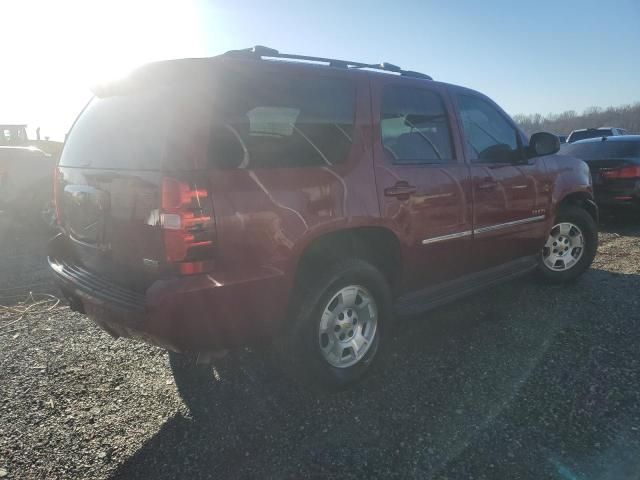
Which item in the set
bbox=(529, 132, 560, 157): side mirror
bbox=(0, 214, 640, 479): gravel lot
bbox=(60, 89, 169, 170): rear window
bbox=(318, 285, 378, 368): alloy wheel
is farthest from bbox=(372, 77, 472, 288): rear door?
bbox=(60, 89, 169, 170): rear window

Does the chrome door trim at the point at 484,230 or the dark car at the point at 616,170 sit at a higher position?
the dark car at the point at 616,170

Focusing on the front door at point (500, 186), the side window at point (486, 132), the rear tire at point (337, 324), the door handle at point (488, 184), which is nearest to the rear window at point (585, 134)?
the front door at point (500, 186)

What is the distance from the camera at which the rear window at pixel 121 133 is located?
7.42 feet

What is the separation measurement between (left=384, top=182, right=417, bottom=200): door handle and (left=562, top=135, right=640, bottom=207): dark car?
600 cm

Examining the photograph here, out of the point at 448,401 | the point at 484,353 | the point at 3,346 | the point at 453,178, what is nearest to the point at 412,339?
the point at 484,353

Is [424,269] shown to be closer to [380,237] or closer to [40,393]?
[380,237]

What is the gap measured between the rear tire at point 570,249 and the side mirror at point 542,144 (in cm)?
93

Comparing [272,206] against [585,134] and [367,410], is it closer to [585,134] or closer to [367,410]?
[367,410]

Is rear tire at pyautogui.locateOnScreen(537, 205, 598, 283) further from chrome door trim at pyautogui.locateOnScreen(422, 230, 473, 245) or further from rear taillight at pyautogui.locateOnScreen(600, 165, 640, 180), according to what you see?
rear taillight at pyautogui.locateOnScreen(600, 165, 640, 180)

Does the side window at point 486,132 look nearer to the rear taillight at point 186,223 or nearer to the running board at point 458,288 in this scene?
the running board at point 458,288

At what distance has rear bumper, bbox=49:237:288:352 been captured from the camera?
7.02 ft

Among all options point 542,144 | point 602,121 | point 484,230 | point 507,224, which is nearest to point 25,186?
point 484,230

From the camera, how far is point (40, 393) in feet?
9.42

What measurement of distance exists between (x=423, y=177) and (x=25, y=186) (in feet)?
25.4
